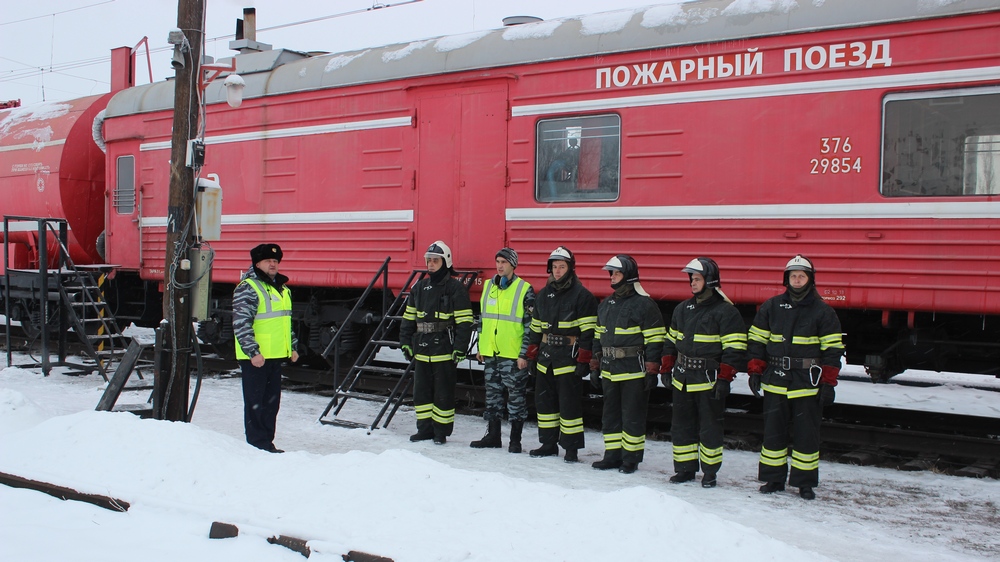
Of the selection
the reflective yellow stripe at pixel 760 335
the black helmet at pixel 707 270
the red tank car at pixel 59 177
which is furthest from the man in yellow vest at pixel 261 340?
the red tank car at pixel 59 177

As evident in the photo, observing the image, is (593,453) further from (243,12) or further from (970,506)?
(243,12)

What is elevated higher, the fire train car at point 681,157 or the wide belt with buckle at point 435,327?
the fire train car at point 681,157

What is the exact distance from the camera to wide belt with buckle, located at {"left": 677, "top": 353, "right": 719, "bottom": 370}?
6512mm

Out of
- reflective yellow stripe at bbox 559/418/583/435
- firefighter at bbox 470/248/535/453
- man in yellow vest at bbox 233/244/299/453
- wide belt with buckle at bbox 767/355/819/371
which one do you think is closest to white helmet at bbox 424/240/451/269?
firefighter at bbox 470/248/535/453

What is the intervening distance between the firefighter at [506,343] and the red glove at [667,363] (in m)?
1.29

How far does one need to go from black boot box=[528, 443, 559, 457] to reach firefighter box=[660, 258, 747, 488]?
1228mm

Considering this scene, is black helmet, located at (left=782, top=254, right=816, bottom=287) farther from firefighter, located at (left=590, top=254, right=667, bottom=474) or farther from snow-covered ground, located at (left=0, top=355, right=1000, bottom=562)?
snow-covered ground, located at (left=0, top=355, right=1000, bottom=562)

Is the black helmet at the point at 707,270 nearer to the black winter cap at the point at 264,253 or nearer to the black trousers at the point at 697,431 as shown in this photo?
the black trousers at the point at 697,431

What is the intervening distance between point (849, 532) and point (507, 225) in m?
4.45

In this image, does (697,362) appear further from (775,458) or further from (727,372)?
(775,458)

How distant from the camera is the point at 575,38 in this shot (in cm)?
833

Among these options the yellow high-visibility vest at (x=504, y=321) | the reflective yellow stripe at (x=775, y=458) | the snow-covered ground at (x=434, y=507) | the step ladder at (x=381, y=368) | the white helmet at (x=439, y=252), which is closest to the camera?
the snow-covered ground at (x=434, y=507)

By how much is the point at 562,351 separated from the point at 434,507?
2.56 metres

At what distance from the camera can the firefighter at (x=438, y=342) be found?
26.0 feet
